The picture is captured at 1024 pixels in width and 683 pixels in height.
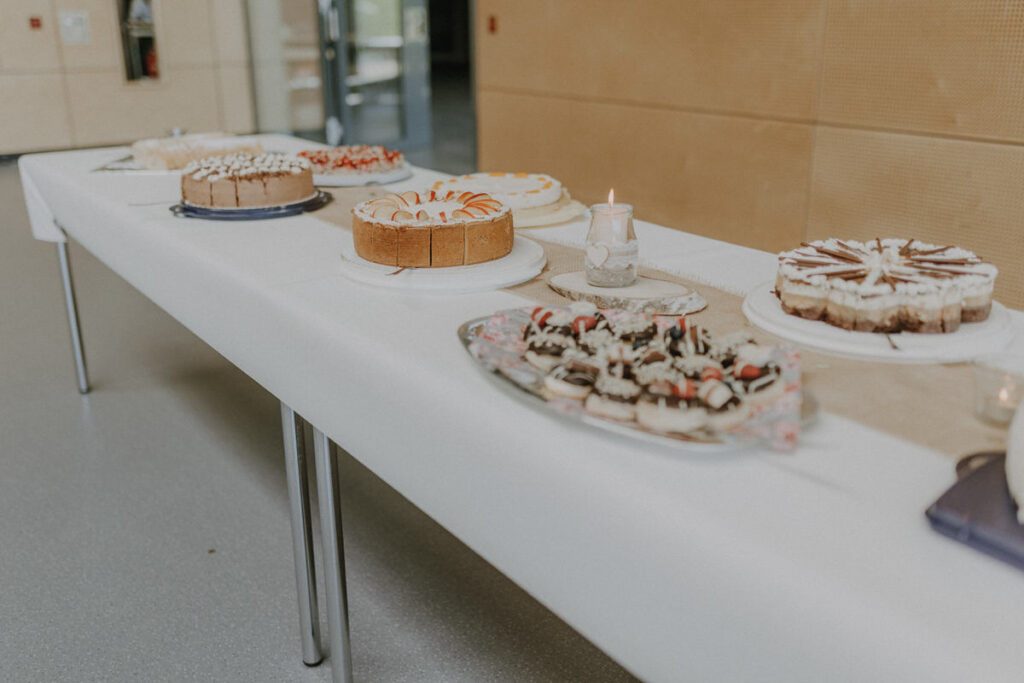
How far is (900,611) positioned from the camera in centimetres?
54

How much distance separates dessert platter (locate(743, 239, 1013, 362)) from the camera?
902 mm

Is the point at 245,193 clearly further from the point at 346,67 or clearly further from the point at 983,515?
the point at 346,67

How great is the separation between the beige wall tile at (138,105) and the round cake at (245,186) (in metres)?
5.39

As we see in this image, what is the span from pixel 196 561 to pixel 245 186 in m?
0.73

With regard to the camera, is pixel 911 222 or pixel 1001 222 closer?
pixel 1001 222

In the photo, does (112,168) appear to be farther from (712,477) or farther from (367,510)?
(712,477)

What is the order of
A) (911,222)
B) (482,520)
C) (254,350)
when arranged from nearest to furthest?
(482,520), (254,350), (911,222)

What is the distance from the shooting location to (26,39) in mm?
6043

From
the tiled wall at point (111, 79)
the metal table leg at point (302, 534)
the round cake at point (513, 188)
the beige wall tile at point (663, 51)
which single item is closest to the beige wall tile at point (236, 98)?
the tiled wall at point (111, 79)

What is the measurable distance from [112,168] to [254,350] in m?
1.11

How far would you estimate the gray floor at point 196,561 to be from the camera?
1.44m

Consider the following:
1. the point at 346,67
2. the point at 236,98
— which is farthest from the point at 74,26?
the point at 346,67

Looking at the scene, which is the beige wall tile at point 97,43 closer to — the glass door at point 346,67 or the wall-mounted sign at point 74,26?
the wall-mounted sign at point 74,26

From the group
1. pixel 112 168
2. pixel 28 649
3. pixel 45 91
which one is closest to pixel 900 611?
pixel 28 649
